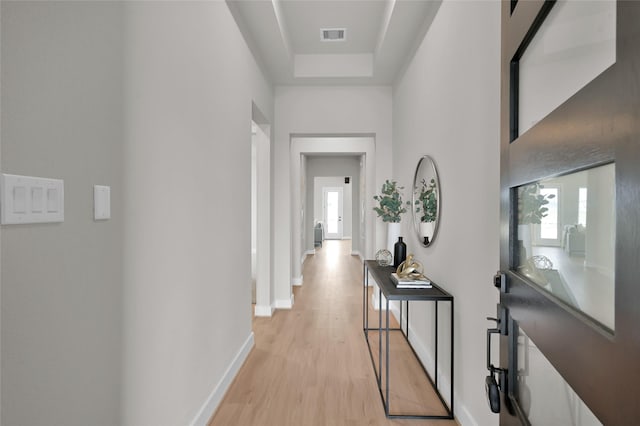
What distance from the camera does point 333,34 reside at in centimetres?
371

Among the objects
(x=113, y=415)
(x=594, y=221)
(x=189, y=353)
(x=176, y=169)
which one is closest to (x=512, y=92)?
(x=594, y=221)

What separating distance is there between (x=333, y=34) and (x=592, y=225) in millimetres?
3616

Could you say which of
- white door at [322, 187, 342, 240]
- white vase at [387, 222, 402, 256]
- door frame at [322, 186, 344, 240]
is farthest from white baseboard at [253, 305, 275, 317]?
white door at [322, 187, 342, 240]

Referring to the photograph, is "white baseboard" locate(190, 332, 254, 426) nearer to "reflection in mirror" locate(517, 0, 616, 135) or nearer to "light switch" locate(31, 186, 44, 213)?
"light switch" locate(31, 186, 44, 213)

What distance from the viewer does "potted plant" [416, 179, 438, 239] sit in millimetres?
2716

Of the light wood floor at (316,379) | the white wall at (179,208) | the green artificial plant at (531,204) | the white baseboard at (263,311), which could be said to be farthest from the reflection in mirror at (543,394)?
the white baseboard at (263,311)

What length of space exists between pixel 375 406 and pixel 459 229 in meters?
1.23

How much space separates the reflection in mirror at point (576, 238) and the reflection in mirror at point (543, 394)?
0.17 m

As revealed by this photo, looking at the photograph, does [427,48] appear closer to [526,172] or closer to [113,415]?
[526,172]

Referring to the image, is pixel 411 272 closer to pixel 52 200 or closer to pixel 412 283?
pixel 412 283

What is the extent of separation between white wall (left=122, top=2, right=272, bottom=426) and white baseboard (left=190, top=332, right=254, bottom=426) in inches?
1.2

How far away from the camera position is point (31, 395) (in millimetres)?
917

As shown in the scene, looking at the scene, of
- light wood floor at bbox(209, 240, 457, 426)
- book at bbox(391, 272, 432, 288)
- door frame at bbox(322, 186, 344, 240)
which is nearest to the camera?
light wood floor at bbox(209, 240, 457, 426)

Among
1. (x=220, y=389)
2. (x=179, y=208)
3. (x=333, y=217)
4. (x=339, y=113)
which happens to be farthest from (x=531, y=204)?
(x=333, y=217)
